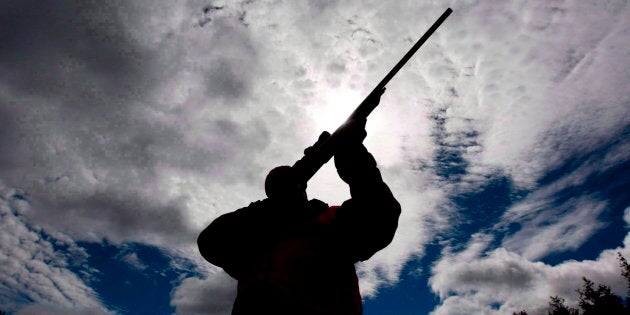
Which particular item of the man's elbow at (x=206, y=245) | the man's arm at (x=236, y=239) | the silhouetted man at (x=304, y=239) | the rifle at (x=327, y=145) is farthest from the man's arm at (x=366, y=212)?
the man's elbow at (x=206, y=245)

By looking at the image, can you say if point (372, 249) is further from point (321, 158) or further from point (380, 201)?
point (321, 158)

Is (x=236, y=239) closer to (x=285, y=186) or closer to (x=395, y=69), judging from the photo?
(x=285, y=186)

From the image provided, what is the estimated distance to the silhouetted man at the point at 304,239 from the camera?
216 cm

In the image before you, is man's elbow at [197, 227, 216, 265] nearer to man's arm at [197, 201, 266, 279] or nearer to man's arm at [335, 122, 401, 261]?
man's arm at [197, 201, 266, 279]

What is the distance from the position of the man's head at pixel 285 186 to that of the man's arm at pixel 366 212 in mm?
468

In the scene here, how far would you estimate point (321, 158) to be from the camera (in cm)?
309

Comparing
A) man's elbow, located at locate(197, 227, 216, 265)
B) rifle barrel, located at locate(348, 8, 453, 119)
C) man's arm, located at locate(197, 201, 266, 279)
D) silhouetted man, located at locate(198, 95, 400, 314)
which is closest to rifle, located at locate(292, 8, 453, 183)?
rifle barrel, located at locate(348, 8, 453, 119)

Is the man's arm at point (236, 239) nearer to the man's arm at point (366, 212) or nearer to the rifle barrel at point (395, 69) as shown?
the man's arm at point (366, 212)

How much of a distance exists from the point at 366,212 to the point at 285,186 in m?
0.86

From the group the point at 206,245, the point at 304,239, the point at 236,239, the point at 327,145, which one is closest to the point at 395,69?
the point at 327,145

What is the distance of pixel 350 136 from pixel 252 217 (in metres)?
1.23

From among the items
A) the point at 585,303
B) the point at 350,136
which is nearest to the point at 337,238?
the point at 350,136

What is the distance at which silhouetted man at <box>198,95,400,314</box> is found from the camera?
216 cm

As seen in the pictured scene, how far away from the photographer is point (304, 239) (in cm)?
252
